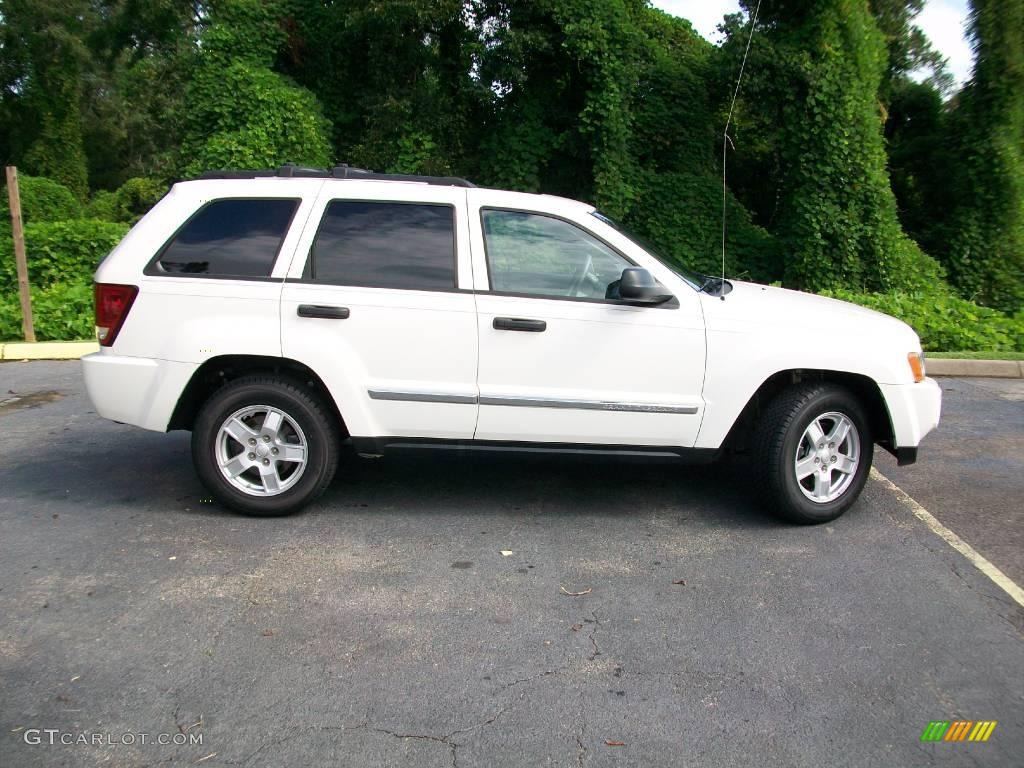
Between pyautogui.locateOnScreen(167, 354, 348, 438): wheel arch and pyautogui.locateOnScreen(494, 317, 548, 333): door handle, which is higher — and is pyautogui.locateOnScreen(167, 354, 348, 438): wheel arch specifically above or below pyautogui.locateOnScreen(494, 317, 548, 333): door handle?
below

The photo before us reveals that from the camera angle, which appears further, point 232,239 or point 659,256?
point 659,256

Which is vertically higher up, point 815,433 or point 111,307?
point 111,307

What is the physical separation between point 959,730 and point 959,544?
194cm

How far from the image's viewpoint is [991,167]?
14.0 meters

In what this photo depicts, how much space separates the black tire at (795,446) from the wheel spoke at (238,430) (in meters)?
2.90

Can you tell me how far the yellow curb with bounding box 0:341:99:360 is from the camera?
32.7 feet

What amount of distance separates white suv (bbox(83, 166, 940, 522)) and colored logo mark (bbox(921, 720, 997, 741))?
1860 mm

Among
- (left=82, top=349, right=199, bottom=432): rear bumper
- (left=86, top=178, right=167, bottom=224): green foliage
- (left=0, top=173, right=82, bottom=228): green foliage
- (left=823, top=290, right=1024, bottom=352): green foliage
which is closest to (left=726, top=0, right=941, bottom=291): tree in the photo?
(left=823, top=290, right=1024, bottom=352): green foliage

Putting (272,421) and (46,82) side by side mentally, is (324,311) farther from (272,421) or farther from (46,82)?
(46,82)

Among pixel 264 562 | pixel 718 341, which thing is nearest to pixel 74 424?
pixel 264 562

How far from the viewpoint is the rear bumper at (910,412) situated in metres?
4.98

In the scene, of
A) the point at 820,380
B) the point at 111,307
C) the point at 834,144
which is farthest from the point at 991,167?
the point at 111,307

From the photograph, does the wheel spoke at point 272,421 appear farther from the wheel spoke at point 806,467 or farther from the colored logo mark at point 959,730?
the colored logo mark at point 959,730

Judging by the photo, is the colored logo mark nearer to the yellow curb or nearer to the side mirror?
the side mirror
